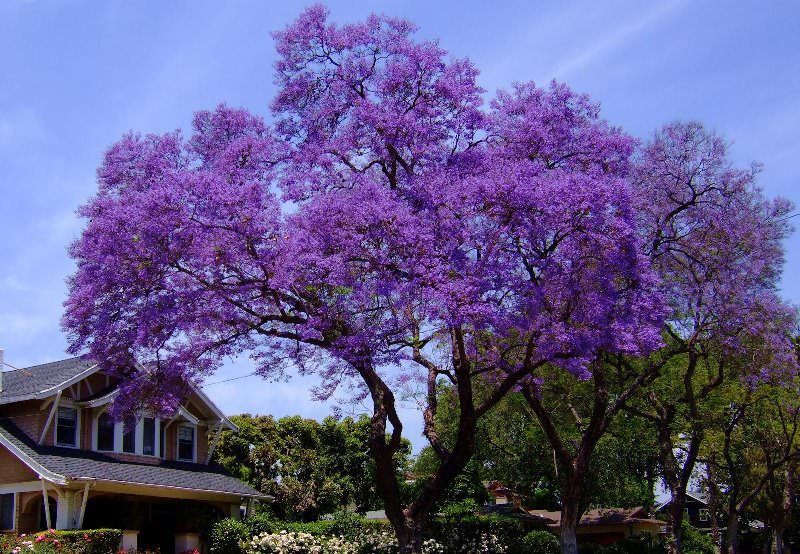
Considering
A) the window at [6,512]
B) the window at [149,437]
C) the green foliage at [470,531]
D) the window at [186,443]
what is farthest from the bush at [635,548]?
the window at [6,512]

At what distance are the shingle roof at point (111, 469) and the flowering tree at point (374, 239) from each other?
4394 millimetres

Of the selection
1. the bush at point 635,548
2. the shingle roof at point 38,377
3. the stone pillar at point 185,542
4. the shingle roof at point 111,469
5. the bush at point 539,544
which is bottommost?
the bush at point 635,548

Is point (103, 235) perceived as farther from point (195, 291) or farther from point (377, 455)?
point (377, 455)

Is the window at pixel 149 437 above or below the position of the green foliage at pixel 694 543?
above

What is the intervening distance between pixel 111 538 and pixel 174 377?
19.7 ft

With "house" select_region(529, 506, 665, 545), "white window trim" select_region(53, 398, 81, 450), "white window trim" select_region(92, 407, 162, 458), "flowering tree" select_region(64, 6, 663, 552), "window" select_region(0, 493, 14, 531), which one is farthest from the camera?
"house" select_region(529, 506, 665, 545)

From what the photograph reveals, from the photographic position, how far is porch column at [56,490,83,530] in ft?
78.6

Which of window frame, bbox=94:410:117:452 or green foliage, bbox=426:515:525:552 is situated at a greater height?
window frame, bbox=94:410:117:452

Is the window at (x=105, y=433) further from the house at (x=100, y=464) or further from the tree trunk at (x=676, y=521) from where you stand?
the tree trunk at (x=676, y=521)

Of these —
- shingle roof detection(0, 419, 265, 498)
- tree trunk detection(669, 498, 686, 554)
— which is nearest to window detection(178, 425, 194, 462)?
shingle roof detection(0, 419, 265, 498)

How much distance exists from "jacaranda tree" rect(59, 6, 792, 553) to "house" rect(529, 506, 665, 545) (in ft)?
107

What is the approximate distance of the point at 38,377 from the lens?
28656 mm

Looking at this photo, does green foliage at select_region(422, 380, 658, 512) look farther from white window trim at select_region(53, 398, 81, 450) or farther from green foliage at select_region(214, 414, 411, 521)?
white window trim at select_region(53, 398, 81, 450)

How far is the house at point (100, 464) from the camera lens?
24.6 meters
